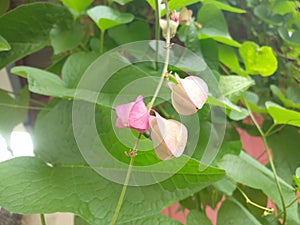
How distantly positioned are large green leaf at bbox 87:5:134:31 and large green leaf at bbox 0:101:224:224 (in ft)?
0.41

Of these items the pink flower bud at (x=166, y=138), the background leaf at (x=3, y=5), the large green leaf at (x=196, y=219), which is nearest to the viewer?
the pink flower bud at (x=166, y=138)

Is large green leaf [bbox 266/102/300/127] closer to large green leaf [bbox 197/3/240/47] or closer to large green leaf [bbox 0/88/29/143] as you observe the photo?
large green leaf [bbox 197/3/240/47]

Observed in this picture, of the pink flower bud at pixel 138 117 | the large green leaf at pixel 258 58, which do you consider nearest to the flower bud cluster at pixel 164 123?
the pink flower bud at pixel 138 117

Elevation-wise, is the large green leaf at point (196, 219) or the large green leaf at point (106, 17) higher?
the large green leaf at point (106, 17)

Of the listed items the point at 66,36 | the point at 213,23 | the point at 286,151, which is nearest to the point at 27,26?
the point at 66,36

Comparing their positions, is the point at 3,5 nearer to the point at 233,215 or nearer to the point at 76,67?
the point at 76,67

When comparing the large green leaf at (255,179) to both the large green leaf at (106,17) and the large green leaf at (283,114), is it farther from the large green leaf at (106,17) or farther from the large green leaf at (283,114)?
the large green leaf at (106,17)

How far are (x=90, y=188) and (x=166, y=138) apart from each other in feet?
0.31

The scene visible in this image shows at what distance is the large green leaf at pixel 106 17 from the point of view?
0.39 metres

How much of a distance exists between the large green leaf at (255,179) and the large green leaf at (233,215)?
0.09 ft

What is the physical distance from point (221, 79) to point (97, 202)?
0.66 feet

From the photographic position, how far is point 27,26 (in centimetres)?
41

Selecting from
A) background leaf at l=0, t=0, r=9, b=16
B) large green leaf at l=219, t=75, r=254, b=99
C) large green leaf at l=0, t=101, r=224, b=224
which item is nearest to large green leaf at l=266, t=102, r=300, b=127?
large green leaf at l=219, t=75, r=254, b=99

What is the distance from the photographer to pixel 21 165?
0.99 feet
